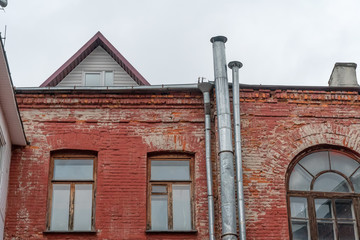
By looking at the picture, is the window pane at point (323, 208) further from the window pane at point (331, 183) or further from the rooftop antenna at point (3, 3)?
the rooftop antenna at point (3, 3)

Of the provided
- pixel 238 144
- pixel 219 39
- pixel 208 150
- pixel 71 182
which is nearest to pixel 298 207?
pixel 238 144

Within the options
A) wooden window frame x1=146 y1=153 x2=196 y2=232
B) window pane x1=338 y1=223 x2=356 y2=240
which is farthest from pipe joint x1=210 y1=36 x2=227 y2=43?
window pane x1=338 y1=223 x2=356 y2=240

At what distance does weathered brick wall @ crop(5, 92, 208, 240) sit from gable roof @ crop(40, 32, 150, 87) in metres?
3.86

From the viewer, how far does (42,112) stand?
13.7 metres

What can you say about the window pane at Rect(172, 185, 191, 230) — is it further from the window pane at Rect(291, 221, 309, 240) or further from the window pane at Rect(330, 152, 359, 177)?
the window pane at Rect(330, 152, 359, 177)

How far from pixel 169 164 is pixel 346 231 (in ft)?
11.9

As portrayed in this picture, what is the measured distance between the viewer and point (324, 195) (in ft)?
42.5

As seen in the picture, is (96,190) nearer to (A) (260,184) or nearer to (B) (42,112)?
(B) (42,112)

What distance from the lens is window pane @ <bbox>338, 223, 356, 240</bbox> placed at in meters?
12.6

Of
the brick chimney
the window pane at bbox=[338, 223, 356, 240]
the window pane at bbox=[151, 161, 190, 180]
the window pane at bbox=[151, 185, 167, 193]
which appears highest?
the brick chimney

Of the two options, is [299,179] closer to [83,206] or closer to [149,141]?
[149,141]

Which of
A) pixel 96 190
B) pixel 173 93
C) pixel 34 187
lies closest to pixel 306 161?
pixel 173 93

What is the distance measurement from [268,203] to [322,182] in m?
1.28

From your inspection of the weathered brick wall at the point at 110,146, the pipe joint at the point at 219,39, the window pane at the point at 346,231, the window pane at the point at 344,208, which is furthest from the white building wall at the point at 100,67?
the window pane at the point at 346,231
